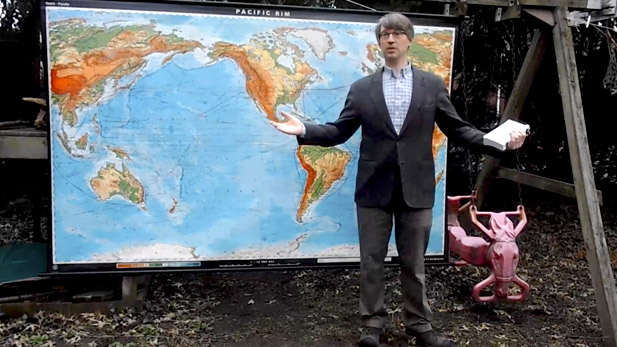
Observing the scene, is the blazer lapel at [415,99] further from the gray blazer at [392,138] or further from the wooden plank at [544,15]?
the wooden plank at [544,15]

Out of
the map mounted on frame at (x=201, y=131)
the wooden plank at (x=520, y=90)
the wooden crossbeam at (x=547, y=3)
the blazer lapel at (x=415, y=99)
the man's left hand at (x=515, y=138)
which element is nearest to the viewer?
the man's left hand at (x=515, y=138)

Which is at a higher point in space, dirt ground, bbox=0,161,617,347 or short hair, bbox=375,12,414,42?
short hair, bbox=375,12,414,42

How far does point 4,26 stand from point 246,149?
156 inches

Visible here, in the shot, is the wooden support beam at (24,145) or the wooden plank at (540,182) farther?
the wooden plank at (540,182)

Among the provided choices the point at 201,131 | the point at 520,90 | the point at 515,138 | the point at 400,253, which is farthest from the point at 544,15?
the point at 201,131

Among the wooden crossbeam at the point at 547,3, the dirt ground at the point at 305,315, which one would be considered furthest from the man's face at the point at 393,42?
the dirt ground at the point at 305,315

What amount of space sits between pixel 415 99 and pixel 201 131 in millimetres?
1307

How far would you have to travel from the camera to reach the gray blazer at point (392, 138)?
2986 millimetres

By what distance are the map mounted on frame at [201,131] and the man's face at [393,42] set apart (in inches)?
25.7

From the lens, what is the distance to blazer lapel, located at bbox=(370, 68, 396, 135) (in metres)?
2.98

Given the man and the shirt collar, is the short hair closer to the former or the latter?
the man

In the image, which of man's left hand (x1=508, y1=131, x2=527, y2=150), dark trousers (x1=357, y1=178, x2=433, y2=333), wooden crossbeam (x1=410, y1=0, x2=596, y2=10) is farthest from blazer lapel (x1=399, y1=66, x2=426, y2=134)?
wooden crossbeam (x1=410, y1=0, x2=596, y2=10)

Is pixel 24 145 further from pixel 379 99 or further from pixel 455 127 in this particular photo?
pixel 455 127

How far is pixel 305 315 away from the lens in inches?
145
